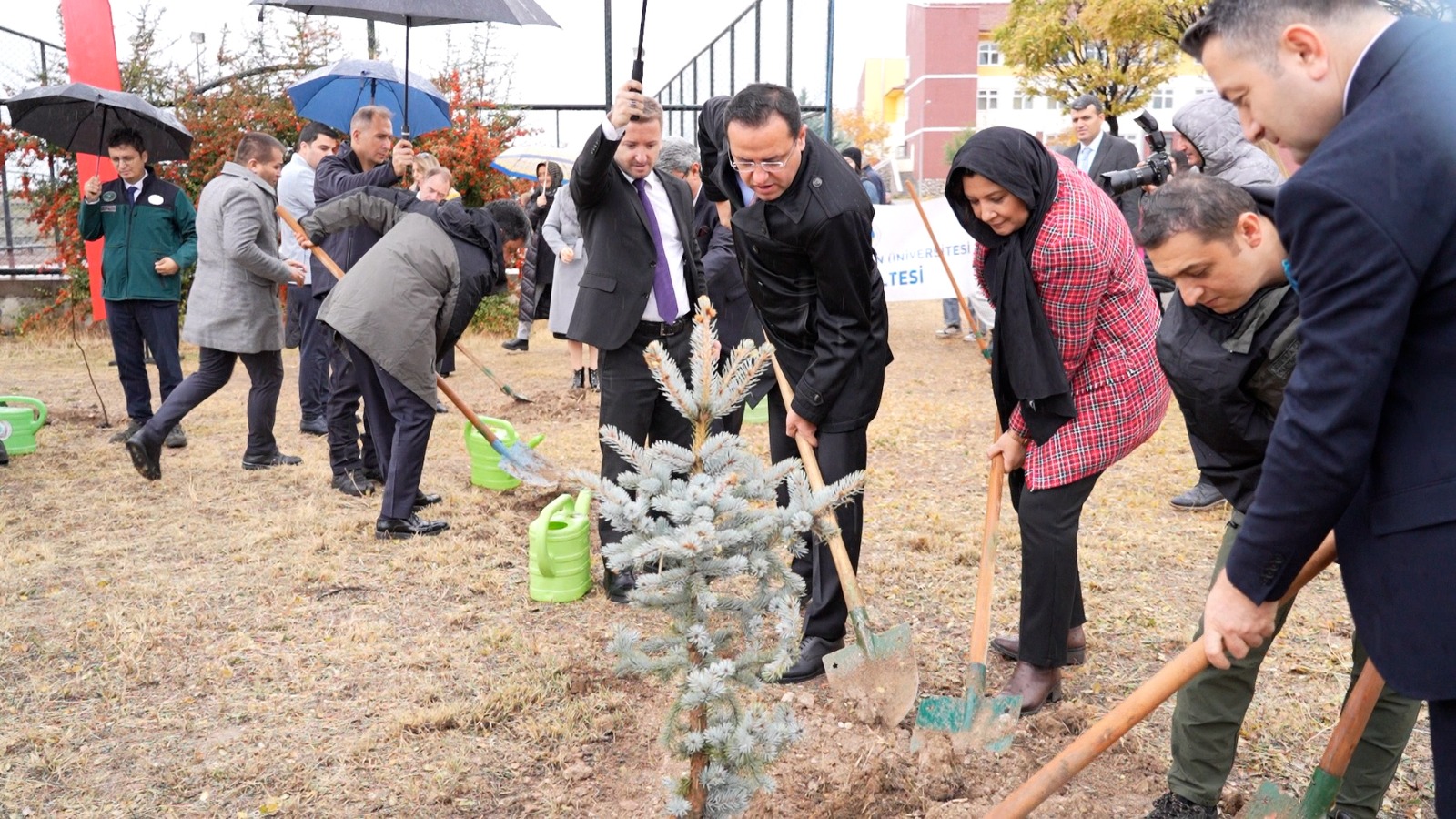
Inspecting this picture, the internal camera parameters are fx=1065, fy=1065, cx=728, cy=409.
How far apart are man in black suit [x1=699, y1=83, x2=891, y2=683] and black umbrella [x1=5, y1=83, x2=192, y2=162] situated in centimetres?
471

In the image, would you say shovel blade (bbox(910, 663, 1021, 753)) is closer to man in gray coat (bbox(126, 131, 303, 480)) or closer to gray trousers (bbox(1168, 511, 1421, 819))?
gray trousers (bbox(1168, 511, 1421, 819))

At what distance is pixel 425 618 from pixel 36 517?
260 cm

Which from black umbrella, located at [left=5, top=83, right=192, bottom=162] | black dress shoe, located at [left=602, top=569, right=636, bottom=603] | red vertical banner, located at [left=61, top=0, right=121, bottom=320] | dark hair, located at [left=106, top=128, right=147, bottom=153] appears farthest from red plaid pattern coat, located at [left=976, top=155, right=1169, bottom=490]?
red vertical banner, located at [left=61, top=0, right=121, bottom=320]

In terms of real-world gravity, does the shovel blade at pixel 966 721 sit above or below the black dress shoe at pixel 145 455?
below

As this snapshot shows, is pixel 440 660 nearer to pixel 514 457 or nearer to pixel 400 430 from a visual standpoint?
pixel 400 430

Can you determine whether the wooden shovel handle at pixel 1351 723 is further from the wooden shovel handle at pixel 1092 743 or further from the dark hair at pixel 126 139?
the dark hair at pixel 126 139

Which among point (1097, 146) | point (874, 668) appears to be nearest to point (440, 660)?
point (874, 668)

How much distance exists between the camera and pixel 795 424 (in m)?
3.54

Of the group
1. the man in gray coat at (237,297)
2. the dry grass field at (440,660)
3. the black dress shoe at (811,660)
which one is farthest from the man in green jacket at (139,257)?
the black dress shoe at (811,660)

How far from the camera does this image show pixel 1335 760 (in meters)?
2.28

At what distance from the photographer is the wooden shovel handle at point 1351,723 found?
222 cm

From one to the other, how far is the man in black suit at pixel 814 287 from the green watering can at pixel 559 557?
94 centimetres

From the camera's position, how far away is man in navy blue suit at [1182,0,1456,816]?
142cm

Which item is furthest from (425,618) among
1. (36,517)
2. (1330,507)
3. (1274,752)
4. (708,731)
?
(1330,507)
